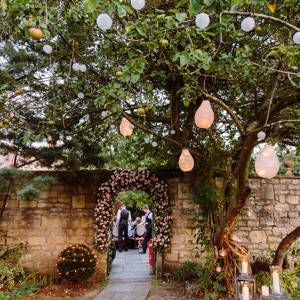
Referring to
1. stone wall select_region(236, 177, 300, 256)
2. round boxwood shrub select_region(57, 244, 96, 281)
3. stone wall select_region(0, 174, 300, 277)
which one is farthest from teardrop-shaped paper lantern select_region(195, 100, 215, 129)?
stone wall select_region(236, 177, 300, 256)

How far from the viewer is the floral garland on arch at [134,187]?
6.70 metres

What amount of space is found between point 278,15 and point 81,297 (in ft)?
16.1

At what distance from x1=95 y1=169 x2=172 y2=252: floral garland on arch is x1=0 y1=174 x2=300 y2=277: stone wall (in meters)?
0.18

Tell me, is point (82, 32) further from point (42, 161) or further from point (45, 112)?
point (42, 161)

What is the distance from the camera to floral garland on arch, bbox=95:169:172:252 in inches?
264

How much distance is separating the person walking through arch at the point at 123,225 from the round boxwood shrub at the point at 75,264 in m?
3.17

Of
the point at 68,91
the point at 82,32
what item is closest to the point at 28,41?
the point at 68,91

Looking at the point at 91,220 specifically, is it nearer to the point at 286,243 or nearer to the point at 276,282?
the point at 286,243

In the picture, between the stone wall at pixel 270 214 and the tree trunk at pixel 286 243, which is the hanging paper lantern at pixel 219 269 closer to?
the tree trunk at pixel 286 243

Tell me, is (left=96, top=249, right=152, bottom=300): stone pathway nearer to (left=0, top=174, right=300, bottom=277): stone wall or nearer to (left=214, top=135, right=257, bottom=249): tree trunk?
(left=0, top=174, right=300, bottom=277): stone wall

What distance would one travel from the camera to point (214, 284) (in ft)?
16.6

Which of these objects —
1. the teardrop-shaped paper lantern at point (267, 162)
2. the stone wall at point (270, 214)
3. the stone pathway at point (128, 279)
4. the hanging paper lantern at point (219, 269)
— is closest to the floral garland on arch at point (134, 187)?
the stone pathway at point (128, 279)

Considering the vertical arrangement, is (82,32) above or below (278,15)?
above

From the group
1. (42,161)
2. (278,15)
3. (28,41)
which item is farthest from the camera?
(42,161)
